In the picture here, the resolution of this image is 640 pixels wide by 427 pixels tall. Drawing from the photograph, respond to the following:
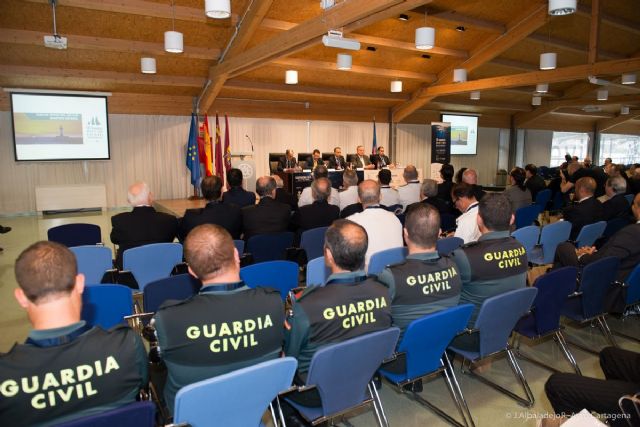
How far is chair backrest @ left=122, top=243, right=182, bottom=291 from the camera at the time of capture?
351 cm

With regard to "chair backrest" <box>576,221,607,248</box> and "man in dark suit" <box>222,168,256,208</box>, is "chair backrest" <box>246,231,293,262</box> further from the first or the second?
"chair backrest" <box>576,221,607,248</box>

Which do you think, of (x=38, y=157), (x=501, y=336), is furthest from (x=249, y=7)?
(x=501, y=336)

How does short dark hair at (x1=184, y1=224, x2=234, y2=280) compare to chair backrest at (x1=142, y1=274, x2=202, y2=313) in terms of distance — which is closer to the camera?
short dark hair at (x1=184, y1=224, x2=234, y2=280)

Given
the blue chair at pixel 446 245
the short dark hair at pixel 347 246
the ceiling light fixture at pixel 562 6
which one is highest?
the ceiling light fixture at pixel 562 6

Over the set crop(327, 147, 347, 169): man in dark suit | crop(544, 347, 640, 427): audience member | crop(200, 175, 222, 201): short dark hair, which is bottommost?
crop(544, 347, 640, 427): audience member

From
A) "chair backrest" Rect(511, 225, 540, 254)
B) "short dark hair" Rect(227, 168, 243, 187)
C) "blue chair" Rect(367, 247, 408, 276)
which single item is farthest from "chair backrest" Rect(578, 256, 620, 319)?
"short dark hair" Rect(227, 168, 243, 187)

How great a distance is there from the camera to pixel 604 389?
1.98m

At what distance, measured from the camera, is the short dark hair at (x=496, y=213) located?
280 cm

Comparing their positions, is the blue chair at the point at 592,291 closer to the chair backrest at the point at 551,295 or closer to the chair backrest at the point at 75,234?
A: the chair backrest at the point at 551,295

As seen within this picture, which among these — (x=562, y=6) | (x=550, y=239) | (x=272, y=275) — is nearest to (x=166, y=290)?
(x=272, y=275)

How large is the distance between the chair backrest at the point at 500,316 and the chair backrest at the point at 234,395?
1166 mm

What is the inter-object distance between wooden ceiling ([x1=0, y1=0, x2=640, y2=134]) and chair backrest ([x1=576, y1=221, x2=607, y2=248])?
3.41 m

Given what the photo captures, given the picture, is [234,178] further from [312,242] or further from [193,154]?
[193,154]

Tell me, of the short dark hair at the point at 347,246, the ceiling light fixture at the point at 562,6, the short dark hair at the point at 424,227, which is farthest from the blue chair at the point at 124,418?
the ceiling light fixture at the point at 562,6
